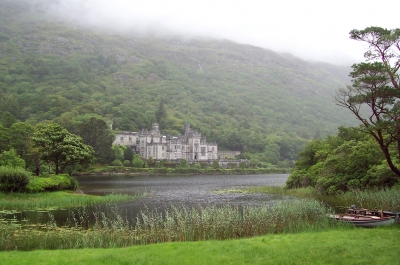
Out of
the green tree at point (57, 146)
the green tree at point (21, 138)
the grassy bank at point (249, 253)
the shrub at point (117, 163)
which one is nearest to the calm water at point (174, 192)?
the green tree at point (57, 146)

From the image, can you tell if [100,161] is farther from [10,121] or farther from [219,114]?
[219,114]

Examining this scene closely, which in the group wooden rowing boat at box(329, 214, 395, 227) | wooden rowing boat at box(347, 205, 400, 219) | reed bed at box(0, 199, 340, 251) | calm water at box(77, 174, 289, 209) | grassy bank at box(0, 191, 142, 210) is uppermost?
wooden rowing boat at box(347, 205, 400, 219)

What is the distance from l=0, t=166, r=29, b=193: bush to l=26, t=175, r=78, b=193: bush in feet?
2.63

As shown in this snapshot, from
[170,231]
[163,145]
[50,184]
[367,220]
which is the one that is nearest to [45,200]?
Answer: [50,184]

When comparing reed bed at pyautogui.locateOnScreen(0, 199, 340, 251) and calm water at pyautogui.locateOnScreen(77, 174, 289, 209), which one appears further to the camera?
calm water at pyautogui.locateOnScreen(77, 174, 289, 209)

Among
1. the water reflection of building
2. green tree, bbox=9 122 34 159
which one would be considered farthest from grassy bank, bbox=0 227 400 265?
the water reflection of building

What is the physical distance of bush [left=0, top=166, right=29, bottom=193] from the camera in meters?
27.5

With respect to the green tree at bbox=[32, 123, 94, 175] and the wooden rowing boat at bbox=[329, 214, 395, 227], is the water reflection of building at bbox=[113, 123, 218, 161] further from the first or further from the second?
A: the wooden rowing boat at bbox=[329, 214, 395, 227]

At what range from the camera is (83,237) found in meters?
14.6

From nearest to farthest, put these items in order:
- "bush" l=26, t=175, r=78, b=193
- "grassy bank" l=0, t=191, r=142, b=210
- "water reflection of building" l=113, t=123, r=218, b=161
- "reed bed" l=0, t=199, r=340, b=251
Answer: "reed bed" l=0, t=199, r=340, b=251 < "grassy bank" l=0, t=191, r=142, b=210 < "bush" l=26, t=175, r=78, b=193 < "water reflection of building" l=113, t=123, r=218, b=161

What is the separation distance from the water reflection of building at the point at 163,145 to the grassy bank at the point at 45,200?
263ft

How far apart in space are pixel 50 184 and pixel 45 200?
17.1 feet

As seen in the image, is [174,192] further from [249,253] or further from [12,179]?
[249,253]

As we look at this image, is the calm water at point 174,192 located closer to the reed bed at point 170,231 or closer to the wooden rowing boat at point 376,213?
the reed bed at point 170,231
